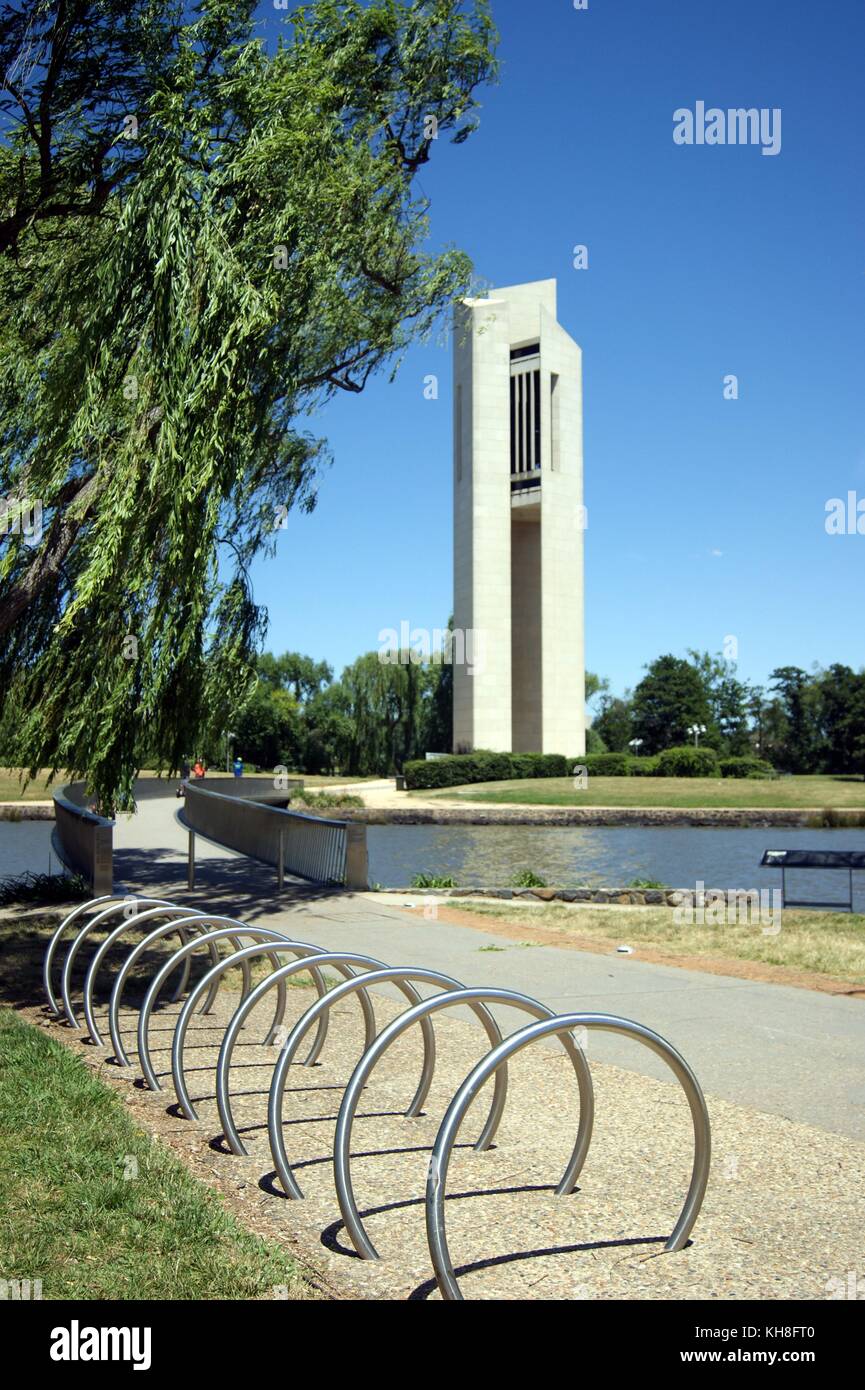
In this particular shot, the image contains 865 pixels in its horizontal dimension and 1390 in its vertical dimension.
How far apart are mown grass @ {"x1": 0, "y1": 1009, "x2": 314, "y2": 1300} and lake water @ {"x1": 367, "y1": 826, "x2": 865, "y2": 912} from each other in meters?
14.8

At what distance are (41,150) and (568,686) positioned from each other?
62112 mm

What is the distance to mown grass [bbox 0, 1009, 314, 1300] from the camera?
3.91 metres

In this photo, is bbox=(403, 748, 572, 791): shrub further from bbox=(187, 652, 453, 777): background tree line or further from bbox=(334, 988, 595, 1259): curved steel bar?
bbox=(334, 988, 595, 1259): curved steel bar

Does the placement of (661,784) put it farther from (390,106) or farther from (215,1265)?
(215,1265)

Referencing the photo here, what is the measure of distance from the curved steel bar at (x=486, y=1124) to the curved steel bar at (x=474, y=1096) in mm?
80

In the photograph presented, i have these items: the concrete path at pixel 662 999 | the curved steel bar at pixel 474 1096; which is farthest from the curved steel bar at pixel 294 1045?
the concrete path at pixel 662 999

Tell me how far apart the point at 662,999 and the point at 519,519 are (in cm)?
6597

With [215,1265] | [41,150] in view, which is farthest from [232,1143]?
[41,150]

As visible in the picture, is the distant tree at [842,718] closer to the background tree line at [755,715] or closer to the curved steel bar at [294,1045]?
the background tree line at [755,715]

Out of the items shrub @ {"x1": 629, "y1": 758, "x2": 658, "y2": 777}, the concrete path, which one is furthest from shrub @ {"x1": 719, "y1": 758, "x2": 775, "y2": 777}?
the concrete path

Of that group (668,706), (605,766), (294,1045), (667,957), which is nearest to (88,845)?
(667,957)

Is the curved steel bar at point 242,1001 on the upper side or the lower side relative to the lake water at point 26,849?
upper

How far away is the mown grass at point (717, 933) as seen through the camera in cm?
1166
